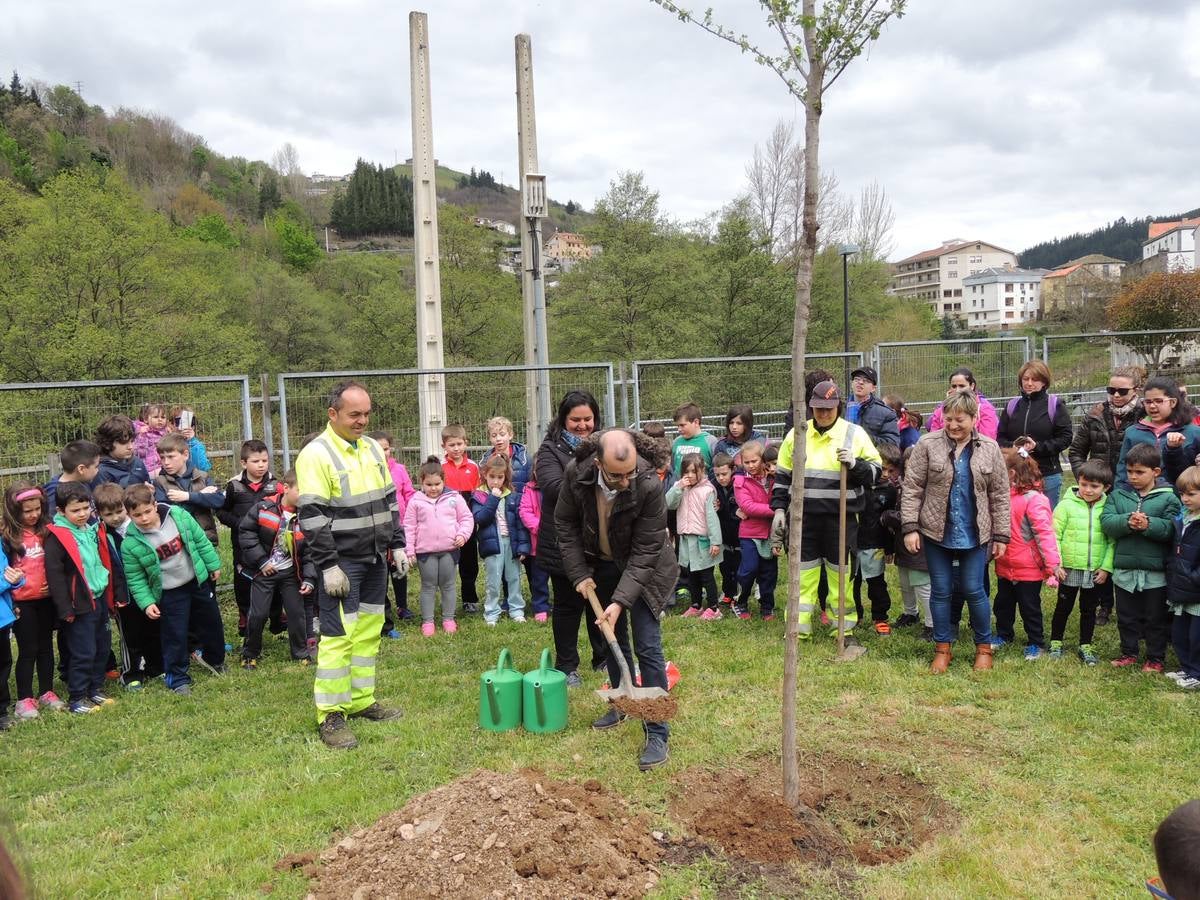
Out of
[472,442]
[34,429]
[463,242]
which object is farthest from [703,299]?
[34,429]

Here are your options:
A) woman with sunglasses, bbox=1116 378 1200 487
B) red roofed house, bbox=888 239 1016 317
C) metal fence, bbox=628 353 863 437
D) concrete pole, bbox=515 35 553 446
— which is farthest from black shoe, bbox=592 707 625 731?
red roofed house, bbox=888 239 1016 317

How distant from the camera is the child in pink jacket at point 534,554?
740 cm

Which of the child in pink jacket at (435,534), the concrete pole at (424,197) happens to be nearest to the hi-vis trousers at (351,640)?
the child in pink jacket at (435,534)

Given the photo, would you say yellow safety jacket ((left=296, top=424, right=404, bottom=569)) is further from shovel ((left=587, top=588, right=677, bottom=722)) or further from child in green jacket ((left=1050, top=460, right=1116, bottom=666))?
child in green jacket ((left=1050, top=460, right=1116, bottom=666))

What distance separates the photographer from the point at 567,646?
18.6 feet

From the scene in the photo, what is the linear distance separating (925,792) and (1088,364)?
13551mm

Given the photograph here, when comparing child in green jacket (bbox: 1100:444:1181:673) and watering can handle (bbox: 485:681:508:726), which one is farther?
child in green jacket (bbox: 1100:444:1181:673)

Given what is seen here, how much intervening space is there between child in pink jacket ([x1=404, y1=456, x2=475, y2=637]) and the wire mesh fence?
714 cm

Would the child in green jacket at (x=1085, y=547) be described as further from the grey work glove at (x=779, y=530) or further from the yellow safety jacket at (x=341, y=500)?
the yellow safety jacket at (x=341, y=500)

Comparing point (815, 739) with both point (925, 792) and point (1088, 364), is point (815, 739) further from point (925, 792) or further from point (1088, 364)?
point (1088, 364)

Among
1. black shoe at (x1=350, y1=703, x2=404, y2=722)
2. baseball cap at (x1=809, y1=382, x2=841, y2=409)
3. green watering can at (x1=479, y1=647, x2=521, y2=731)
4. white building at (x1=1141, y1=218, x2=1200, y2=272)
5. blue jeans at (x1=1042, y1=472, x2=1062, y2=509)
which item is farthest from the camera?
white building at (x1=1141, y1=218, x2=1200, y2=272)

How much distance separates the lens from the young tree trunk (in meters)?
3.59

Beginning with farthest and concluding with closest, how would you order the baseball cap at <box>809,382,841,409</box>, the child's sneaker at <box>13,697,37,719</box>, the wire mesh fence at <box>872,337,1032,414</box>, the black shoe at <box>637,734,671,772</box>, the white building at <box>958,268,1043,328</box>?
the white building at <box>958,268,1043,328</box> → the wire mesh fence at <box>872,337,1032,414</box> → the baseball cap at <box>809,382,841,409</box> → the child's sneaker at <box>13,697,37,719</box> → the black shoe at <box>637,734,671,772</box>

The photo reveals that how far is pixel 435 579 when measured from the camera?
Answer: 24.6 ft
